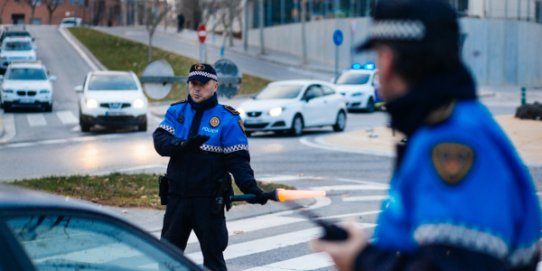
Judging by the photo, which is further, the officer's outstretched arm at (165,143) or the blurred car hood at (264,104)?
the blurred car hood at (264,104)

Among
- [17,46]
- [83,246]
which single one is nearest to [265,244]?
[83,246]

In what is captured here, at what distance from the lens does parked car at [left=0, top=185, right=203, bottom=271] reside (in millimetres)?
3551

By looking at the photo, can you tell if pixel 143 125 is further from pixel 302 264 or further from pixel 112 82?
pixel 302 264

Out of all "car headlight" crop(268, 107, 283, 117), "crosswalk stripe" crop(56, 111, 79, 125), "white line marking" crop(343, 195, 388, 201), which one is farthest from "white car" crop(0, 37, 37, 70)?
"white line marking" crop(343, 195, 388, 201)

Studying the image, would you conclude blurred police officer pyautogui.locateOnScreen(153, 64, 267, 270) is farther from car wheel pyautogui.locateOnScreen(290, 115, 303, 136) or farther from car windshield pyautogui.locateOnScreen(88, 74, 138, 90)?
car windshield pyautogui.locateOnScreen(88, 74, 138, 90)

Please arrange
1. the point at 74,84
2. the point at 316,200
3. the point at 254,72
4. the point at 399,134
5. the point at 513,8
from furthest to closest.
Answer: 1. the point at 513,8
2. the point at 254,72
3. the point at 74,84
4. the point at 316,200
5. the point at 399,134

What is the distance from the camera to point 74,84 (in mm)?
52406

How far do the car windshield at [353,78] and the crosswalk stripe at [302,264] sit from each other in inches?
1176

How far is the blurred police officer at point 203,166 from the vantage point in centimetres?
713

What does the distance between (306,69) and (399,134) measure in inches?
2426

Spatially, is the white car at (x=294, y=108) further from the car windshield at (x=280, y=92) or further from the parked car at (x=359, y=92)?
the parked car at (x=359, y=92)

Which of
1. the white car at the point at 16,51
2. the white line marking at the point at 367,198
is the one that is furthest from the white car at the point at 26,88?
the white line marking at the point at 367,198

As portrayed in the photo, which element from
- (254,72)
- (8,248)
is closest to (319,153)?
(8,248)

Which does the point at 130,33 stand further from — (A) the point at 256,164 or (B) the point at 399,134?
(B) the point at 399,134
